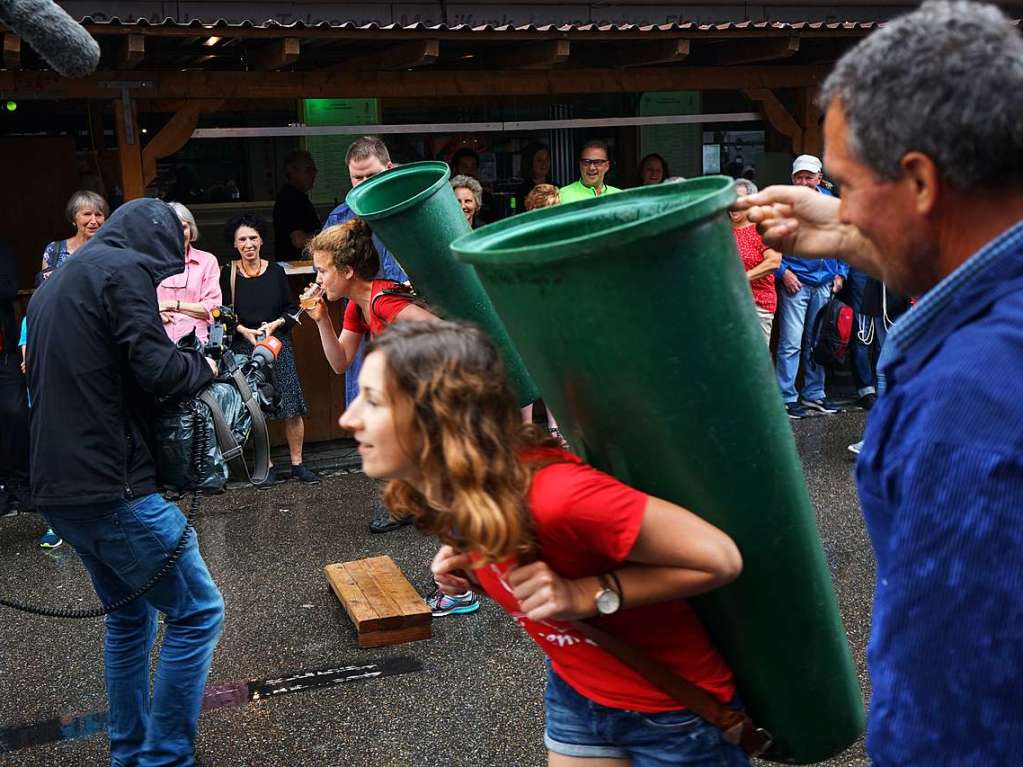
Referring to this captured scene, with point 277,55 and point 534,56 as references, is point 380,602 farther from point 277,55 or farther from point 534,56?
point 534,56

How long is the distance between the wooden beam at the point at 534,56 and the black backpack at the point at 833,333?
2666mm

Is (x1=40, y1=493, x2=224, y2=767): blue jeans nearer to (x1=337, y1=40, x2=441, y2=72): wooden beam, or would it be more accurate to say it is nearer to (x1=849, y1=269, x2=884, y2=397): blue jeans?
(x1=337, y1=40, x2=441, y2=72): wooden beam

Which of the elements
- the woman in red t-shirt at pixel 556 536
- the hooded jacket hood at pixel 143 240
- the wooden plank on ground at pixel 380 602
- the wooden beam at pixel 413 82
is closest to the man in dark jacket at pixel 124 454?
the hooded jacket hood at pixel 143 240

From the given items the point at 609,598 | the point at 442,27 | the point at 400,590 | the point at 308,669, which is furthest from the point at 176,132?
the point at 609,598

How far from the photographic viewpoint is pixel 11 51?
645 cm

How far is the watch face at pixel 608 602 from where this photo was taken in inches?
70.2

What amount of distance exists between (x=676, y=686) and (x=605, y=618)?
16 centimetres

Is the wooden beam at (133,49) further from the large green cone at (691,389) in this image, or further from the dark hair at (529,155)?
the large green cone at (691,389)

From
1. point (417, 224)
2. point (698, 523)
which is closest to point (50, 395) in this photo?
point (417, 224)

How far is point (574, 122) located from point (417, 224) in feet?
20.5

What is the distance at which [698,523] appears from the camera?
1.71m

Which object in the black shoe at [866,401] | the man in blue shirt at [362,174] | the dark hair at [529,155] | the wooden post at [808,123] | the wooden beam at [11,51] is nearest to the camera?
the man in blue shirt at [362,174]

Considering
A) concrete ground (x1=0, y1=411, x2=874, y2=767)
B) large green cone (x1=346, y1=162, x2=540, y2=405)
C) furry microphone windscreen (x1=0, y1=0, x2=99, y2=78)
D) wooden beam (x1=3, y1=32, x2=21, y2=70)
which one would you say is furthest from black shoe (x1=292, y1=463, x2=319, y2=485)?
furry microphone windscreen (x1=0, y1=0, x2=99, y2=78)

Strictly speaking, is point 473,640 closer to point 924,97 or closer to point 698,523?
point 698,523
